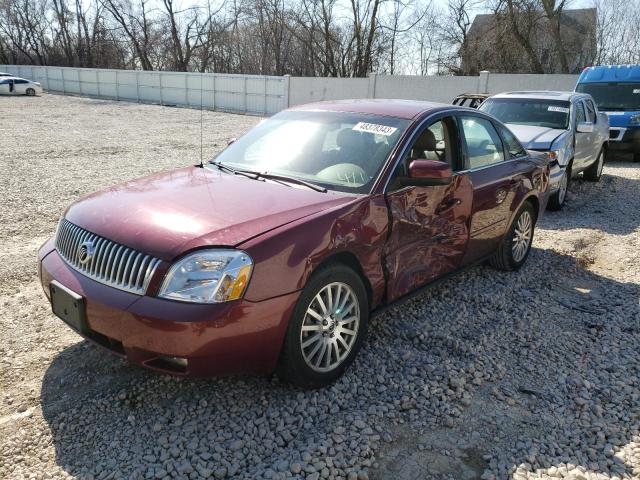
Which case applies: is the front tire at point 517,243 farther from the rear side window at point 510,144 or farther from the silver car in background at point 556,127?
the silver car in background at point 556,127

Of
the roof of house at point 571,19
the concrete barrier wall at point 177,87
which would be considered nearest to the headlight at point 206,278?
the concrete barrier wall at point 177,87

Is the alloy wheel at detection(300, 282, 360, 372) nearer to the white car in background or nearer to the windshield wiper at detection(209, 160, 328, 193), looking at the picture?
the windshield wiper at detection(209, 160, 328, 193)

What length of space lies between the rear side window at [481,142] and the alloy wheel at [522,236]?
79cm

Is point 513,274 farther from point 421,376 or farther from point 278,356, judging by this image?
point 278,356

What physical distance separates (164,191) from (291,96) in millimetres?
25890

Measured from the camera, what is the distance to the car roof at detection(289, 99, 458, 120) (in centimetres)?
413

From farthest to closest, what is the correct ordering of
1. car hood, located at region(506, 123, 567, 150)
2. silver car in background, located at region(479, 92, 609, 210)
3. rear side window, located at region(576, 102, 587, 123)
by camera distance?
1. rear side window, located at region(576, 102, 587, 123)
2. silver car in background, located at region(479, 92, 609, 210)
3. car hood, located at region(506, 123, 567, 150)

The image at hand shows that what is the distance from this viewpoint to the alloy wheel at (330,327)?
123 inches

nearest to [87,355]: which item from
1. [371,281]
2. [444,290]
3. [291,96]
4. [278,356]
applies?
[278,356]

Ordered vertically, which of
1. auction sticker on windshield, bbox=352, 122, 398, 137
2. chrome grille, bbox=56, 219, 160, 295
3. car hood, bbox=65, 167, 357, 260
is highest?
auction sticker on windshield, bbox=352, 122, 398, 137

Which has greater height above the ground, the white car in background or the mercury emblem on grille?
the white car in background

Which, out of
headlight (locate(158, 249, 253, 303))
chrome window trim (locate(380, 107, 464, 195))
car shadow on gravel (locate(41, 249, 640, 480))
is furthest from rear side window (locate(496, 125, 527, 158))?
headlight (locate(158, 249, 253, 303))

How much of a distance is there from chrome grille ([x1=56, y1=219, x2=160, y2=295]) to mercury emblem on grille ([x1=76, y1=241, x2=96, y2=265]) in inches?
0.5

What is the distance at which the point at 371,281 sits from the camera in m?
3.48
